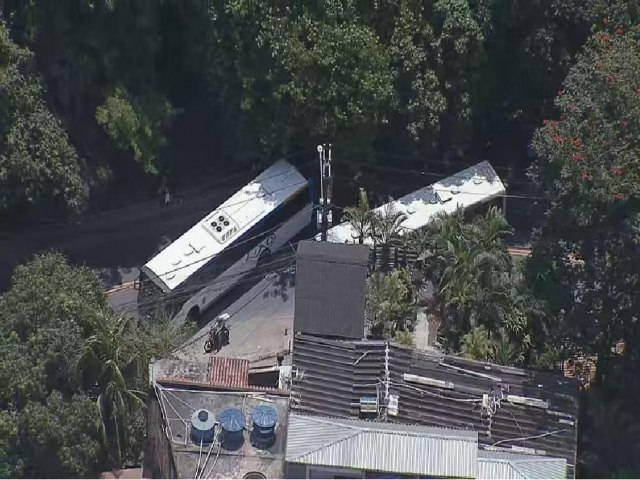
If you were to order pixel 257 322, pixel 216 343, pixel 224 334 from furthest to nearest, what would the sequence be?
1. pixel 257 322
2. pixel 224 334
3. pixel 216 343

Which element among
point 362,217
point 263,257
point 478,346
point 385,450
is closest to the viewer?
point 385,450

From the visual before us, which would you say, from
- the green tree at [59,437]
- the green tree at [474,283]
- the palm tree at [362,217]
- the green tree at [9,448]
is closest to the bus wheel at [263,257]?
the palm tree at [362,217]

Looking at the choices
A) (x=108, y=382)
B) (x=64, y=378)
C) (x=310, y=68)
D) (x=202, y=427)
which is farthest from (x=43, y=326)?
(x=310, y=68)

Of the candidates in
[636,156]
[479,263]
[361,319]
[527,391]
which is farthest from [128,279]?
[636,156]

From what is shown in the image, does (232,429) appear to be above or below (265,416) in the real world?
below

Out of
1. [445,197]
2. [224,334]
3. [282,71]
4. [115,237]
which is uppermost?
[282,71]

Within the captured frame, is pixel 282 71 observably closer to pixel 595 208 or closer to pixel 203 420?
pixel 595 208

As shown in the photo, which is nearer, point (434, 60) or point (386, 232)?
point (386, 232)
